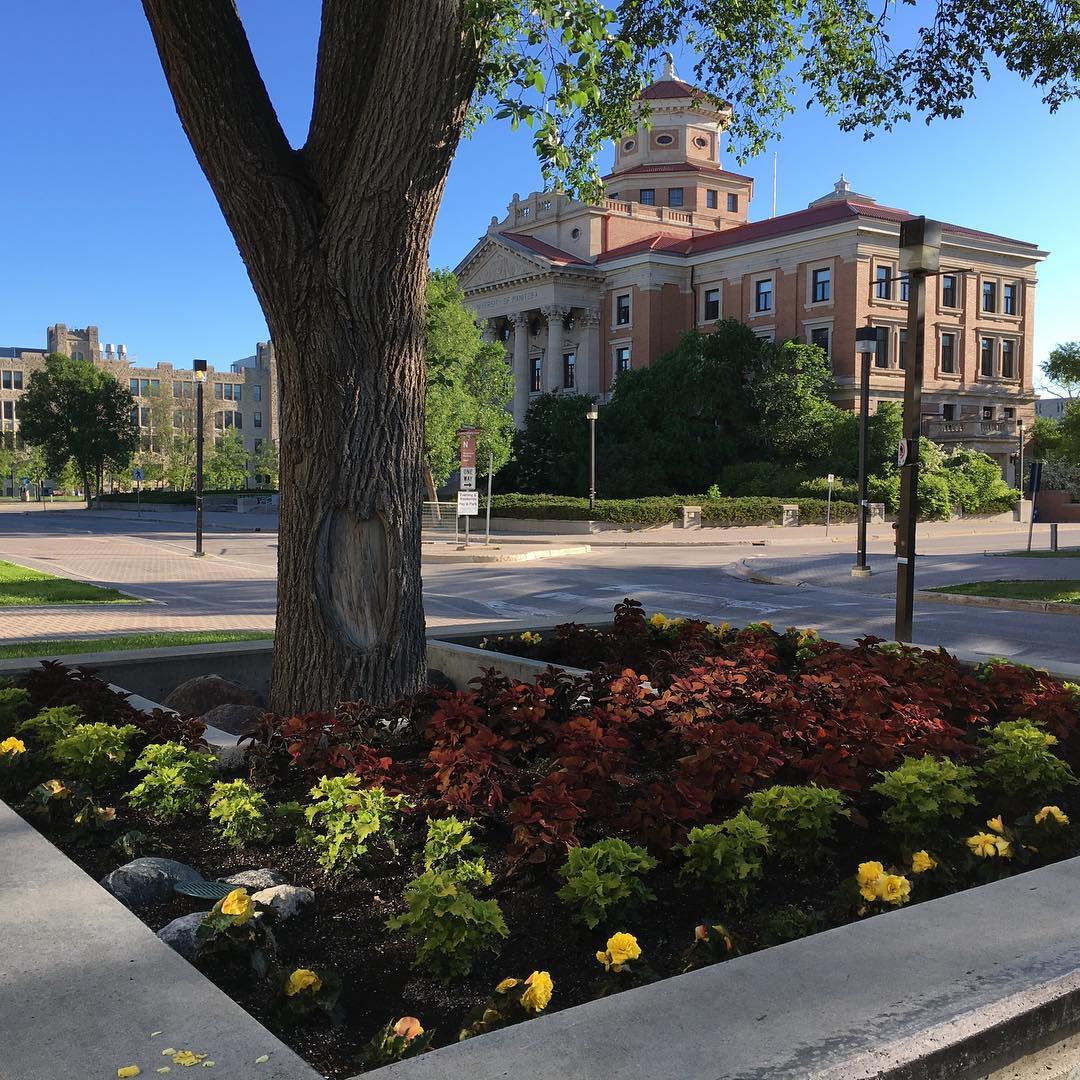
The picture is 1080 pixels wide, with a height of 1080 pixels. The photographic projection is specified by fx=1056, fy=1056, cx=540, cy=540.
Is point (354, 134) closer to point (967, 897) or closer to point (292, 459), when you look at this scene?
point (292, 459)

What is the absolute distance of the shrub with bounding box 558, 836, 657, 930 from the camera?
3021mm

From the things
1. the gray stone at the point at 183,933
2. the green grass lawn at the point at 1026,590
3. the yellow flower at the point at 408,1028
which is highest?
the yellow flower at the point at 408,1028

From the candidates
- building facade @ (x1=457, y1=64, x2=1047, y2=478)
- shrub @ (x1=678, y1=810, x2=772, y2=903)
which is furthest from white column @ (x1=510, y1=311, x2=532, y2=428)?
shrub @ (x1=678, y1=810, x2=772, y2=903)

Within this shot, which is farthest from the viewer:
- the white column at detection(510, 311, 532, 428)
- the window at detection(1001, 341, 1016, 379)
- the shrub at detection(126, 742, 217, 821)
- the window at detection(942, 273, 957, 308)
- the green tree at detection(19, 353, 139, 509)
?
the green tree at detection(19, 353, 139, 509)

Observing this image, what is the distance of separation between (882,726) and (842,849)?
0.79m

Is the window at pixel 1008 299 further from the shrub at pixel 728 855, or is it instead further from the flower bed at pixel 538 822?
the shrub at pixel 728 855

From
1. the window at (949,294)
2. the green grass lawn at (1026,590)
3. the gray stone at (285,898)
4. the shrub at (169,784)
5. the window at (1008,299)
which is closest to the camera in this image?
the gray stone at (285,898)

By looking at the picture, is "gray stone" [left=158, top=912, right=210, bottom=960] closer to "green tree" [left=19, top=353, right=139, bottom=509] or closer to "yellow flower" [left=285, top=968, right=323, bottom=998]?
"yellow flower" [left=285, top=968, right=323, bottom=998]

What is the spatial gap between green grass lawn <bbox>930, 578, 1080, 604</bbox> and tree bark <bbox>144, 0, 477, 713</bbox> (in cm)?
1410

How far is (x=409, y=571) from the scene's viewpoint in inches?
220

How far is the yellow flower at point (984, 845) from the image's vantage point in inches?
137

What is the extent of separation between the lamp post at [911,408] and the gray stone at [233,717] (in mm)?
6254

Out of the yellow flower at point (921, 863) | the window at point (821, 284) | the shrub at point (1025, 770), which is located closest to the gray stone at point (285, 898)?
the yellow flower at point (921, 863)

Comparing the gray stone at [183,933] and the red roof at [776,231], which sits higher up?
the red roof at [776,231]
